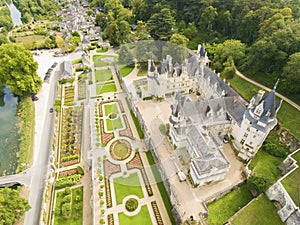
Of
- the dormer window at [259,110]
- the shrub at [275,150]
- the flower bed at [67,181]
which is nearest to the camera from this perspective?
the dormer window at [259,110]

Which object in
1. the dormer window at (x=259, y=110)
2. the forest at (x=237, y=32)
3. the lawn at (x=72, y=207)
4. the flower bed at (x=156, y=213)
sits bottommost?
the lawn at (x=72, y=207)

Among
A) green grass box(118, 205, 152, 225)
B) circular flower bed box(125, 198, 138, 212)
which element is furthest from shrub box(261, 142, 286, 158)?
circular flower bed box(125, 198, 138, 212)

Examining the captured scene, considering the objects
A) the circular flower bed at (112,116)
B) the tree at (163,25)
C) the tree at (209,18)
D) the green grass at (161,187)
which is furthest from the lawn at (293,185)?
the tree at (209,18)

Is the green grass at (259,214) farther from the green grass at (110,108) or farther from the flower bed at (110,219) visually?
the green grass at (110,108)

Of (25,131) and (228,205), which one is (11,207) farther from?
(228,205)

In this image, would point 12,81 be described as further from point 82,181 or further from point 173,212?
point 173,212

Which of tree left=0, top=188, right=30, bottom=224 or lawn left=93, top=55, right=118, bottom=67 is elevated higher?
lawn left=93, top=55, right=118, bottom=67

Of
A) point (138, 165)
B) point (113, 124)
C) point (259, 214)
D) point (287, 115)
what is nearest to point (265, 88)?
point (287, 115)

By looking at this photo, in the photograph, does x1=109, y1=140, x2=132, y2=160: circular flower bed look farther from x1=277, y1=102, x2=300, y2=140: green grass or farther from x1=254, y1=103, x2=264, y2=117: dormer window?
x1=277, y1=102, x2=300, y2=140: green grass
